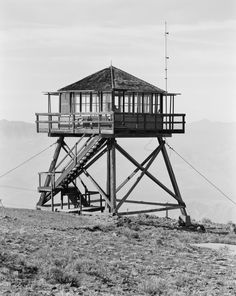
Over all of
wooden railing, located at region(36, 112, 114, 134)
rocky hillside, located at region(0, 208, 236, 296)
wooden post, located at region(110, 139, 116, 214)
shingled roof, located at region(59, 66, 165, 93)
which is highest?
shingled roof, located at region(59, 66, 165, 93)

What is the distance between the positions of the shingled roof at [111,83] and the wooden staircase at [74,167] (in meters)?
2.47

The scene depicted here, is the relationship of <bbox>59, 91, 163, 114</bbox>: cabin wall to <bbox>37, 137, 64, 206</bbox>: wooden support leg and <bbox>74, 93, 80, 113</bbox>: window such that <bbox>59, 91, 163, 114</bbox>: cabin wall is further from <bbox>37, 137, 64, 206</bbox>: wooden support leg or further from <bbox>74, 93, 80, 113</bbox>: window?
<bbox>37, 137, 64, 206</bbox>: wooden support leg

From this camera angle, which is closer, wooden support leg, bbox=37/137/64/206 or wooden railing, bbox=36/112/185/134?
wooden railing, bbox=36/112/185/134

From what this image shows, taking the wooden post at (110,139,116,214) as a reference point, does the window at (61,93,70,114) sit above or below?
above

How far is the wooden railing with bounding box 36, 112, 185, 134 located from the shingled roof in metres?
1.24

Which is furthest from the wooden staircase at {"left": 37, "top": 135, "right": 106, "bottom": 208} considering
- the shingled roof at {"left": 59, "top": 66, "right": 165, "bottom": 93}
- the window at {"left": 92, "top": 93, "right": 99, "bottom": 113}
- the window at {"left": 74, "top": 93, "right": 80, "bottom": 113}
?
the shingled roof at {"left": 59, "top": 66, "right": 165, "bottom": 93}

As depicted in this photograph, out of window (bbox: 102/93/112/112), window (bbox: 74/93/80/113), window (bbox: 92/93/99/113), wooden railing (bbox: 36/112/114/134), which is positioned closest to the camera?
wooden railing (bbox: 36/112/114/134)

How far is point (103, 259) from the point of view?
23797 mm

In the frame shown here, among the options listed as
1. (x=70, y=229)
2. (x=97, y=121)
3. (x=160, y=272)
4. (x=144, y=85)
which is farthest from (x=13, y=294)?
(x=144, y=85)

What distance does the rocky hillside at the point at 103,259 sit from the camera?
2056 centimetres

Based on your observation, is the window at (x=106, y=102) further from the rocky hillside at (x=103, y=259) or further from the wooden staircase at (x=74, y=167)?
the rocky hillside at (x=103, y=259)

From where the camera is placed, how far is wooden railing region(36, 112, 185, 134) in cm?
3538

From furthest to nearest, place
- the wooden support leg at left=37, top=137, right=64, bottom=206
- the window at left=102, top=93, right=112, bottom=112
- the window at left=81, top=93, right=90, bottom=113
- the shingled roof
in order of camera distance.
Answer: the wooden support leg at left=37, top=137, right=64, bottom=206 < the window at left=81, top=93, right=90, bottom=113 < the window at left=102, top=93, right=112, bottom=112 < the shingled roof

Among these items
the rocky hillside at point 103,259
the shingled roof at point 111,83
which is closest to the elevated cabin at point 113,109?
the shingled roof at point 111,83
